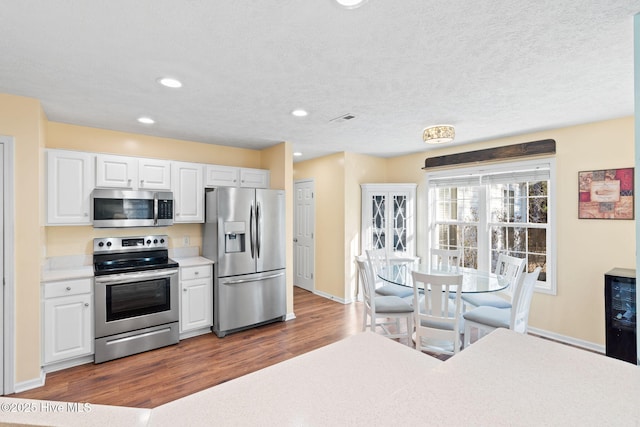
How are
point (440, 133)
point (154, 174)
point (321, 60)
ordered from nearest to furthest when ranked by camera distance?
1. point (321, 60)
2. point (440, 133)
3. point (154, 174)

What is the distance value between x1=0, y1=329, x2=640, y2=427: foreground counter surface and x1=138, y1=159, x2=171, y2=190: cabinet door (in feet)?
10.5

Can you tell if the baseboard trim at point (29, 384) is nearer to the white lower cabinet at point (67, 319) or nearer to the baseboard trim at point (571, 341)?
the white lower cabinet at point (67, 319)

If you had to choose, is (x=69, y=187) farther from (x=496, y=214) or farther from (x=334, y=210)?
(x=496, y=214)

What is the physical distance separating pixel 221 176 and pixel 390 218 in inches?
111

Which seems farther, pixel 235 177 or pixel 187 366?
pixel 235 177

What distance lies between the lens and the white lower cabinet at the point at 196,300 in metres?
3.53

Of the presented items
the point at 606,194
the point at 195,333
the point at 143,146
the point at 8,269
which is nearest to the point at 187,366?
the point at 195,333

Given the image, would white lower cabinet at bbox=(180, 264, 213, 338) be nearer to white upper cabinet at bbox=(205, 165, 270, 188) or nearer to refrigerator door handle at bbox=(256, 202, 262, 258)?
refrigerator door handle at bbox=(256, 202, 262, 258)

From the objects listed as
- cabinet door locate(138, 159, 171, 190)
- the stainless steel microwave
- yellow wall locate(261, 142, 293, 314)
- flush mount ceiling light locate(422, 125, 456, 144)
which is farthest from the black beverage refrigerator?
cabinet door locate(138, 159, 171, 190)

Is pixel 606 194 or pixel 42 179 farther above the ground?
pixel 42 179

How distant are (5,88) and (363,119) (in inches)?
121

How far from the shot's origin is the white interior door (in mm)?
5666

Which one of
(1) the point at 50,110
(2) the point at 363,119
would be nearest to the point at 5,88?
(1) the point at 50,110

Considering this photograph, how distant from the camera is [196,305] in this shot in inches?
142
